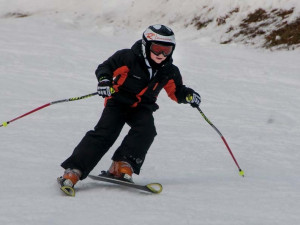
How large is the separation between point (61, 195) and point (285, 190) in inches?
76.3

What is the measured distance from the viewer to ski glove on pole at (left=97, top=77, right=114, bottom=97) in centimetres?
461

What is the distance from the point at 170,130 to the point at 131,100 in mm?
3120

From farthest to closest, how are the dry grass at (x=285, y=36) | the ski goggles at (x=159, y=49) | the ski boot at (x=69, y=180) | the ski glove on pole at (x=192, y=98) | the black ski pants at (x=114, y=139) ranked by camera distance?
the dry grass at (x=285, y=36), the ski glove on pole at (x=192, y=98), the ski goggles at (x=159, y=49), the black ski pants at (x=114, y=139), the ski boot at (x=69, y=180)

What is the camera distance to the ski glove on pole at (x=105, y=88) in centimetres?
461

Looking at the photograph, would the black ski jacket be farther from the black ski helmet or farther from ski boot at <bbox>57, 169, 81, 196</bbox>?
ski boot at <bbox>57, 169, 81, 196</bbox>

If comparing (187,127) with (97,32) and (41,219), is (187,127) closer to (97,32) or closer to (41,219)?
(41,219)

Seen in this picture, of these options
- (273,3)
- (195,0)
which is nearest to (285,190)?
(273,3)

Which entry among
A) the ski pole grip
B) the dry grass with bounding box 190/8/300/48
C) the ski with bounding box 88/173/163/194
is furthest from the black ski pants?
the dry grass with bounding box 190/8/300/48

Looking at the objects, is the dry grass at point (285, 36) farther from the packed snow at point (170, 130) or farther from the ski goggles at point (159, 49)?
the ski goggles at point (159, 49)

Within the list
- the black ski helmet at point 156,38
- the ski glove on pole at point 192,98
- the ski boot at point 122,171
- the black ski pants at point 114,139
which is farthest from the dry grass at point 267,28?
the ski boot at point 122,171

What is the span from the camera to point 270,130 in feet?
27.7

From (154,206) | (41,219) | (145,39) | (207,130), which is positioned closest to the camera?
(41,219)

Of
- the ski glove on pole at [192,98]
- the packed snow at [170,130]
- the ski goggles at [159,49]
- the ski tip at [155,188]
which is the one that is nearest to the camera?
A: the packed snow at [170,130]

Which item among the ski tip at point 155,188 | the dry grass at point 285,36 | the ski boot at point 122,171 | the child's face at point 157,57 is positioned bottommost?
the ski tip at point 155,188
